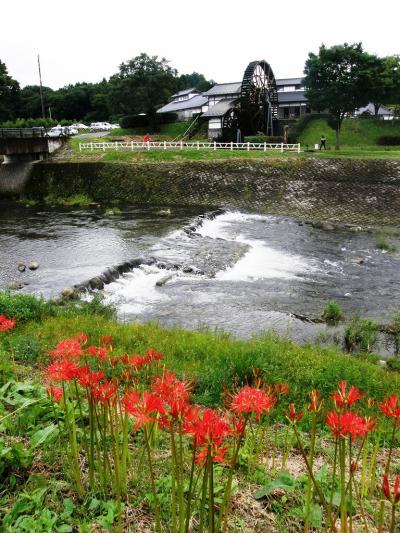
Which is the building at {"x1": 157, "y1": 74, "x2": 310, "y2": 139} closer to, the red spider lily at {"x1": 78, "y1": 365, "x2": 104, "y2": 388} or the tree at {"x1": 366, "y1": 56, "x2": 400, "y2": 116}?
the tree at {"x1": 366, "y1": 56, "x2": 400, "y2": 116}

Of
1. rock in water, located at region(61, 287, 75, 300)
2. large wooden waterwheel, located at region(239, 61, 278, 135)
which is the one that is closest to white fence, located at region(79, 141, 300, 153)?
large wooden waterwheel, located at region(239, 61, 278, 135)

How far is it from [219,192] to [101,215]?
8951mm

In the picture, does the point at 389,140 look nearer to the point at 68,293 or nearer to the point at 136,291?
the point at 136,291

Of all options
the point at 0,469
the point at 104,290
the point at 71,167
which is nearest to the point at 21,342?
the point at 0,469

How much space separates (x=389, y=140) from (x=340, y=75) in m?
10.8

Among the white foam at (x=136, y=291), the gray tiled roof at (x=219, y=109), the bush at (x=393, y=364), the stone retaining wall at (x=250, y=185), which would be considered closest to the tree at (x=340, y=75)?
the gray tiled roof at (x=219, y=109)

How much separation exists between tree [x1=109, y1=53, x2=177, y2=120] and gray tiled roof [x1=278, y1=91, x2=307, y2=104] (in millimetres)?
15307

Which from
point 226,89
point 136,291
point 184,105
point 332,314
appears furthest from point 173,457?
point 184,105

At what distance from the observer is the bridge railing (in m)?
36.1

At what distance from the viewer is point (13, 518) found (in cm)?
318

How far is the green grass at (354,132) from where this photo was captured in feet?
162

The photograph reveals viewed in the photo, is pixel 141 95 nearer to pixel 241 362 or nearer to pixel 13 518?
pixel 241 362

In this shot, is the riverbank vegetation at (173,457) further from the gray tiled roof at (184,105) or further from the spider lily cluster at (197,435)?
the gray tiled roof at (184,105)

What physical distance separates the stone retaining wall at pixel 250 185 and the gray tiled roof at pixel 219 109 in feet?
59.9
